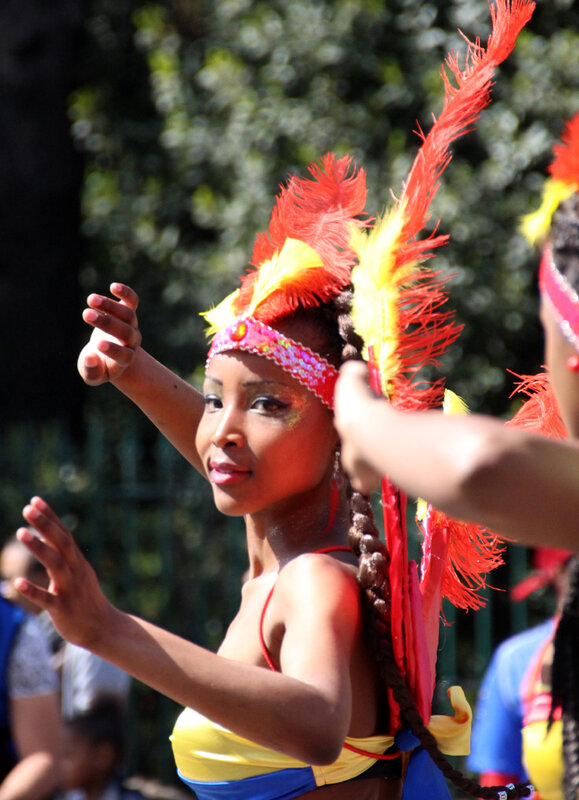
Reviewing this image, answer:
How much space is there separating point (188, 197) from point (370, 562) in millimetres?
7129

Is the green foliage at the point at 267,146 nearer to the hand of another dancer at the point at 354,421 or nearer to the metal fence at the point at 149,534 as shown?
the metal fence at the point at 149,534

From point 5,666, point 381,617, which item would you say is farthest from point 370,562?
point 5,666

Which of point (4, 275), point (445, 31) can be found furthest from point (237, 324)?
point (4, 275)

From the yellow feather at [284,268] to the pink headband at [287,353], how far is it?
6cm

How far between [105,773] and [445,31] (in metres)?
4.67

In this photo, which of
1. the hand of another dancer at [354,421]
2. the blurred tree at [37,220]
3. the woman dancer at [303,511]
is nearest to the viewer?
the hand of another dancer at [354,421]

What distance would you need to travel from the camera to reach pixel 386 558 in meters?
2.14

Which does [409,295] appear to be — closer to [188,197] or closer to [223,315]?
[223,315]

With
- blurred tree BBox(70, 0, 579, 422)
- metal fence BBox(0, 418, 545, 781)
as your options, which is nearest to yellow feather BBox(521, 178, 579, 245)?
blurred tree BBox(70, 0, 579, 422)

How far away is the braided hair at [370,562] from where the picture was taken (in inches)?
82.4

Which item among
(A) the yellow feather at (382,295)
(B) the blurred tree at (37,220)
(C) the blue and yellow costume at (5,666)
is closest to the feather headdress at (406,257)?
(A) the yellow feather at (382,295)

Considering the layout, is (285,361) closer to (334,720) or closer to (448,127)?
(448,127)

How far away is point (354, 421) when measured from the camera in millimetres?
1484

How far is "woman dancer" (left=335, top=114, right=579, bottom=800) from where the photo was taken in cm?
135
